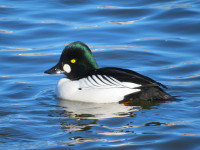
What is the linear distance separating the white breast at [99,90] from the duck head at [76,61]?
0.35m

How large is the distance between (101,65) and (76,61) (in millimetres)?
2353

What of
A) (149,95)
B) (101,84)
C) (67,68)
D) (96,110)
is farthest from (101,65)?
(96,110)

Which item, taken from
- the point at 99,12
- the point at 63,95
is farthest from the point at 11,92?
the point at 99,12

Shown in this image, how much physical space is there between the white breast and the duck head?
1.14ft

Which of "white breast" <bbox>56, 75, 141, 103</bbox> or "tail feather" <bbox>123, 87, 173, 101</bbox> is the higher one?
"white breast" <bbox>56, 75, 141, 103</bbox>

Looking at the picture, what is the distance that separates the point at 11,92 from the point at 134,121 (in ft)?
9.86

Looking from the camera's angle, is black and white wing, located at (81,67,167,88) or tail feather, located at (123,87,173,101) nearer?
black and white wing, located at (81,67,167,88)

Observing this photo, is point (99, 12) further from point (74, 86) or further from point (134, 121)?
point (134, 121)

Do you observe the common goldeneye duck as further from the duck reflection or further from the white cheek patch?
the duck reflection

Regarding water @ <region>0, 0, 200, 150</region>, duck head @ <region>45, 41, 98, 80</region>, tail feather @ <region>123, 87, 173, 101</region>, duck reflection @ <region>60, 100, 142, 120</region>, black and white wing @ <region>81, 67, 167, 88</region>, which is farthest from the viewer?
duck head @ <region>45, 41, 98, 80</region>

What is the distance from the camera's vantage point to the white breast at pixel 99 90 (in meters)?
9.02

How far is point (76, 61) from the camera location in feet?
31.4

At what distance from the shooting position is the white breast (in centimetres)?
902

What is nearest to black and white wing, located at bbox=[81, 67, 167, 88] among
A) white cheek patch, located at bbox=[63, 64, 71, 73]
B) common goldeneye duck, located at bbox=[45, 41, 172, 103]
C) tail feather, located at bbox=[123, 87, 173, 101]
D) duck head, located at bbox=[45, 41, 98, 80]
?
common goldeneye duck, located at bbox=[45, 41, 172, 103]
